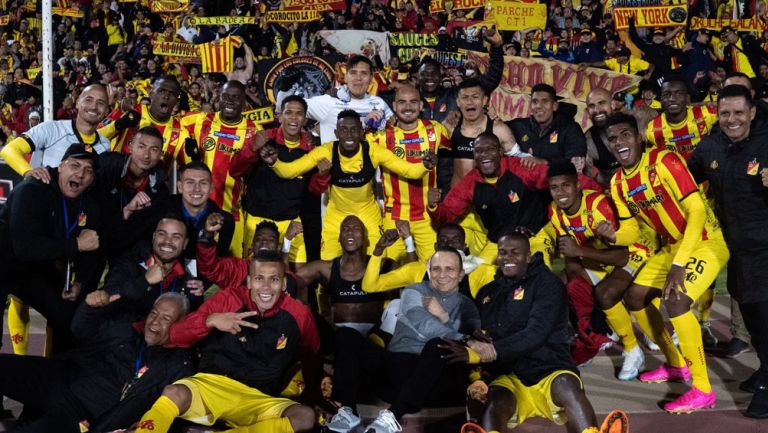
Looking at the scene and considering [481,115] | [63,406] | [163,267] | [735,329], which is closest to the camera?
[63,406]

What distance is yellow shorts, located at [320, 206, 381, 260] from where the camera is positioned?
28.1ft

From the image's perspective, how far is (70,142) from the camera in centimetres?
780

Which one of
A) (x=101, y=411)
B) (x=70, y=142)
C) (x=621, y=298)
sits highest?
(x=70, y=142)

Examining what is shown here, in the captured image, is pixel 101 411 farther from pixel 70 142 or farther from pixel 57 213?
pixel 70 142

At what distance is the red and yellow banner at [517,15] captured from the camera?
16.1 meters

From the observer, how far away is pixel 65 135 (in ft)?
25.6

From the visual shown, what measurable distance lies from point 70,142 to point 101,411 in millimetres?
2931

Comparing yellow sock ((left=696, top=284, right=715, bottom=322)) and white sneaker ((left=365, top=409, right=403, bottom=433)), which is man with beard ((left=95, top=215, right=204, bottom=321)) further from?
yellow sock ((left=696, top=284, right=715, bottom=322))

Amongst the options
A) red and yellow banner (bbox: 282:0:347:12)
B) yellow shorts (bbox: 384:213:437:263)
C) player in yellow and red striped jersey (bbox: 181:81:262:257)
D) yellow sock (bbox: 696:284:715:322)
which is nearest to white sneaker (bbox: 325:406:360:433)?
yellow shorts (bbox: 384:213:437:263)

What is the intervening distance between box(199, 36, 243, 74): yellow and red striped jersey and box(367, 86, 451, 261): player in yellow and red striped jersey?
773cm

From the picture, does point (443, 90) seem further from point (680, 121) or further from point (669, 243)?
point (669, 243)

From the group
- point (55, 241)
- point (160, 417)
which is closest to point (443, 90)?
point (55, 241)

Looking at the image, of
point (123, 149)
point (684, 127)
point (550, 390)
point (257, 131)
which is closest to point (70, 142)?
point (123, 149)

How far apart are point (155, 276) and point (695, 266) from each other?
4.00 m
